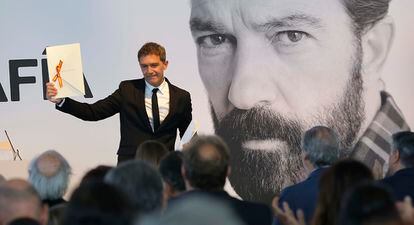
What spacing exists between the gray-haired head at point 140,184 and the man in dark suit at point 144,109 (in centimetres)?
283

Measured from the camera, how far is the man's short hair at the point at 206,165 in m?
3.88

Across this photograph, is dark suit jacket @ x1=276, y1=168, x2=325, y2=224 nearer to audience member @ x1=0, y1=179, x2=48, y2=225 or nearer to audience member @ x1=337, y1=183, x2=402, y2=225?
audience member @ x1=0, y1=179, x2=48, y2=225

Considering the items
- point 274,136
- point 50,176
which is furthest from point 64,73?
point 274,136

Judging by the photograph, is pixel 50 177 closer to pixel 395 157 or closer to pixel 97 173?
pixel 97 173

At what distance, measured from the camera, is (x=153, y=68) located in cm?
618

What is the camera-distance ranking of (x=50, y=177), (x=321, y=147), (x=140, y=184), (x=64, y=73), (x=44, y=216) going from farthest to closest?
(x=64, y=73)
(x=321, y=147)
(x=50, y=177)
(x=44, y=216)
(x=140, y=184)

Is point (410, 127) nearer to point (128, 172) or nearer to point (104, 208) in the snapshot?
point (128, 172)

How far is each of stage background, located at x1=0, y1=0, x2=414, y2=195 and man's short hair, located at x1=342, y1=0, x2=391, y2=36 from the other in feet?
0.56

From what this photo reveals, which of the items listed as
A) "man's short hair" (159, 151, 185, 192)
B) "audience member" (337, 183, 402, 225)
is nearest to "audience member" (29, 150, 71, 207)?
"man's short hair" (159, 151, 185, 192)

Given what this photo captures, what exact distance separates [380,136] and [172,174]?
3.78 meters

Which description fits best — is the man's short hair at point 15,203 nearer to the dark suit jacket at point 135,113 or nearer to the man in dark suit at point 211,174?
the man in dark suit at point 211,174

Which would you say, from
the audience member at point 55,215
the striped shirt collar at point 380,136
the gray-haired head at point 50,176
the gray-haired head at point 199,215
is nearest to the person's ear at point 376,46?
the striped shirt collar at point 380,136

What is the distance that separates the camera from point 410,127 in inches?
308

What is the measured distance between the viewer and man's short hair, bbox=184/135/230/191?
388 centimetres
